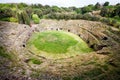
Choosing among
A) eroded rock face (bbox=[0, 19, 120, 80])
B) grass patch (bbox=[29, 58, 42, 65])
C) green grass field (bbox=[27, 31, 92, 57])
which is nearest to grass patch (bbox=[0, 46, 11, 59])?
eroded rock face (bbox=[0, 19, 120, 80])

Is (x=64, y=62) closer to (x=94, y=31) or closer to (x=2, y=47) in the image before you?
(x=2, y=47)

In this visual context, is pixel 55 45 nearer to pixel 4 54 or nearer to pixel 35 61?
pixel 35 61

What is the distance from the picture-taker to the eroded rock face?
2486cm

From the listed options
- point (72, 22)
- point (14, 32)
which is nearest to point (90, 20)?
point (72, 22)

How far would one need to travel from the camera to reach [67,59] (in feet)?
101

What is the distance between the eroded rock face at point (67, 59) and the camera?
2486 cm

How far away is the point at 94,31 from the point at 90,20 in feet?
40.3

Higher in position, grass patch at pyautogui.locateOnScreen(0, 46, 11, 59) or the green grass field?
grass patch at pyautogui.locateOnScreen(0, 46, 11, 59)

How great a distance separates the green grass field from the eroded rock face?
1632 millimetres

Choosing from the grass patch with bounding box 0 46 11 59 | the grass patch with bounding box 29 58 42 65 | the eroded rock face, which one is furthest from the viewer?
the grass patch with bounding box 29 58 42 65

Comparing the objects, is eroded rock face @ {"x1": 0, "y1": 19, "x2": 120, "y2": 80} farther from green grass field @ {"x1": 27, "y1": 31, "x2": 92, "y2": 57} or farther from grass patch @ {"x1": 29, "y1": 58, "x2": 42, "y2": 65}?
green grass field @ {"x1": 27, "y1": 31, "x2": 92, "y2": 57}

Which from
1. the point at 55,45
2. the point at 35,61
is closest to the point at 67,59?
the point at 35,61

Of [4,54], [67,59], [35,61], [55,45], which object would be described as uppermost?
[4,54]

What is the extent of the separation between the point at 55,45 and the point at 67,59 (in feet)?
23.2
